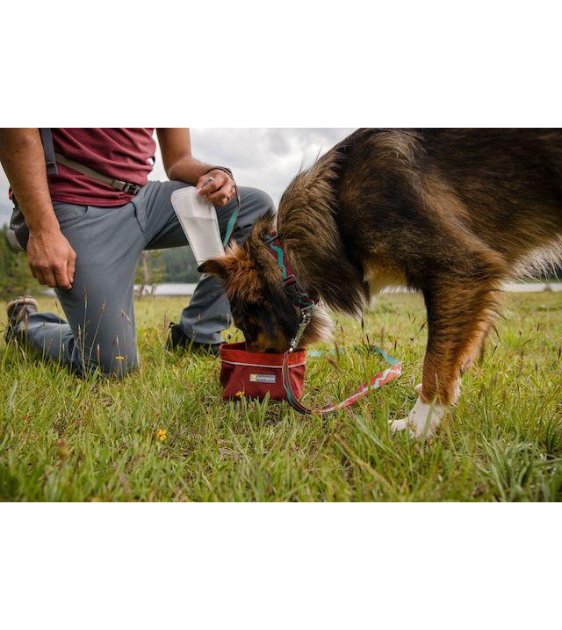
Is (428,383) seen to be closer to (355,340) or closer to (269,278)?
(269,278)

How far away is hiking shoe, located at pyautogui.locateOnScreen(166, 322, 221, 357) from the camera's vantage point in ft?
13.1

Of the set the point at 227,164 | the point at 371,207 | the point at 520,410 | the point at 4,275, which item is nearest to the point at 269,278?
the point at 371,207

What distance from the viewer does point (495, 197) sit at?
2.47 meters

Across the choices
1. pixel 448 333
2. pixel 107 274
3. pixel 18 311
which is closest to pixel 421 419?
pixel 448 333

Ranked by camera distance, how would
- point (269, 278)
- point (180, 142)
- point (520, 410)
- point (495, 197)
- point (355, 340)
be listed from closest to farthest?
point (520, 410) → point (495, 197) → point (269, 278) → point (180, 142) → point (355, 340)

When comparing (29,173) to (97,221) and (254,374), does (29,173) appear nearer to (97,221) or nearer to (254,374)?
(97,221)

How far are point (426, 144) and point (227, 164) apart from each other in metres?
1.48

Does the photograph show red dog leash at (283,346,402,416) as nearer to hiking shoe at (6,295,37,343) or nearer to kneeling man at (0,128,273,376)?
kneeling man at (0,128,273,376)

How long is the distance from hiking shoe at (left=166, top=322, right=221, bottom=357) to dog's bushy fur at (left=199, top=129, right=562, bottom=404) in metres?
1.69

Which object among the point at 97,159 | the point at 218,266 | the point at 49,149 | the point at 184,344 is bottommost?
the point at 184,344

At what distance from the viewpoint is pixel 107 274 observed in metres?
3.24

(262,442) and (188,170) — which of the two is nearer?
(262,442)

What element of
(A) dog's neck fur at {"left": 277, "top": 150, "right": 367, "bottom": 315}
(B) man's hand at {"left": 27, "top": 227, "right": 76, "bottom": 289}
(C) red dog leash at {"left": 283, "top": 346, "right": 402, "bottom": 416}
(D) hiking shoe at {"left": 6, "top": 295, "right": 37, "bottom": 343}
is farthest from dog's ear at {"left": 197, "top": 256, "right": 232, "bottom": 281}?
(D) hiking shoe at {"left": 6, "top": 295, "right": 37, "bottom": 343}

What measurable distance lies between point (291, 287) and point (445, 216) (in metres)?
0.97
